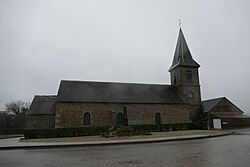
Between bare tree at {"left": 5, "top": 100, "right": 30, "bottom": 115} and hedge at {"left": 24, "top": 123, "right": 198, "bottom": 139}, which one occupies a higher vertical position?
bare tree at {"left": 5, "top": 100, "right": 30, "bottom": 115}

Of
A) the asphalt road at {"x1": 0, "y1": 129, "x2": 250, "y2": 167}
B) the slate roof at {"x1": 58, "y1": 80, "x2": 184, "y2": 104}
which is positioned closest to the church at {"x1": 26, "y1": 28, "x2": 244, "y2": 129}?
the slate roof at {"x1": 58, "y1": 80, "x2": 184, "y2": 104}

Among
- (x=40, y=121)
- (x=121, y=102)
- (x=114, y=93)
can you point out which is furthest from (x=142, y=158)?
(x=40, y=121)

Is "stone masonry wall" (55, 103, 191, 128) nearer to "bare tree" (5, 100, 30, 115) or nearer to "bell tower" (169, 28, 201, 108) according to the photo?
"bell tower" (169, 28, 201, 108)

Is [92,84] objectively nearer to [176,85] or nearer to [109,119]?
[109,119]

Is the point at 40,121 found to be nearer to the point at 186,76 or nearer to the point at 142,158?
the point at 186,76

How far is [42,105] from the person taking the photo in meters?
31.5

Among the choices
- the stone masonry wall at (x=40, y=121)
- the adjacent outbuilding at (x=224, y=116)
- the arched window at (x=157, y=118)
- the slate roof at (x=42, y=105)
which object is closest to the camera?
the stone masonry wall at (x=40, y=121)

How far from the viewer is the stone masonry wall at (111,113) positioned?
90.6ft

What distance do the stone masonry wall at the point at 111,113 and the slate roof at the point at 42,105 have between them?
161 inches

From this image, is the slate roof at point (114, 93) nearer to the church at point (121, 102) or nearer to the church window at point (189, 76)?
the church at point (121, 102)

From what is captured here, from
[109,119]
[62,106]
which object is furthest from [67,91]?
[109,119]

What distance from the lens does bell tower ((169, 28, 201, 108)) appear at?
34.7 meters

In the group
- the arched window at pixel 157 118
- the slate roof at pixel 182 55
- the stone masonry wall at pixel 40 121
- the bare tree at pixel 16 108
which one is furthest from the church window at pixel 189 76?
the bare tree at pixel 16 108

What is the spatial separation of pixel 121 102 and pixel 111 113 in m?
2.11
